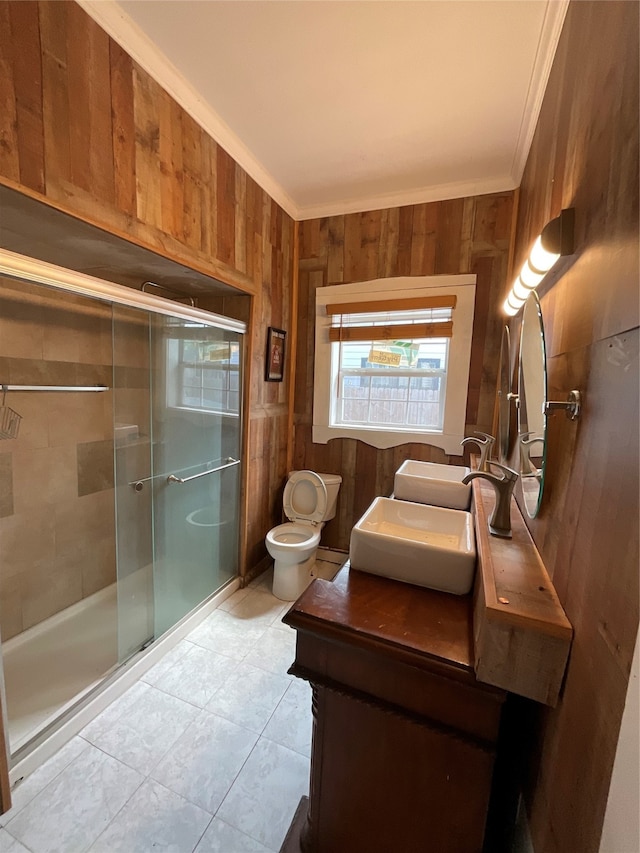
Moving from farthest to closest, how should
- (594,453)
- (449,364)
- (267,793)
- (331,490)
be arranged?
(331,490)
(449,364)
(267,793)
(594,453)

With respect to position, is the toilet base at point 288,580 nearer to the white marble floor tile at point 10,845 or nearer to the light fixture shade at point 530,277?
the white marble floor tile at point 10,845

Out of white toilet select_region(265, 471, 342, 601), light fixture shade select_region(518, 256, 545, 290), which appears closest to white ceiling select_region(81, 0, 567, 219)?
light fixture shade select_region(518, 256, 545, 290)

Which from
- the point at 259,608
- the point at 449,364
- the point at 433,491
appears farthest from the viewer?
the point at 449,364

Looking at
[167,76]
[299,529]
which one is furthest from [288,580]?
[167,76]

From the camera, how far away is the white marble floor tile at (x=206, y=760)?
1250 millimetres

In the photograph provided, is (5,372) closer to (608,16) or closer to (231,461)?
(231,461)

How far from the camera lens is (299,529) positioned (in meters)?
2.54

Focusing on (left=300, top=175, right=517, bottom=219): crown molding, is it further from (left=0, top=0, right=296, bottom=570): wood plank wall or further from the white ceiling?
(left=0, top=0, right=296, bottom=570): wood plank wall

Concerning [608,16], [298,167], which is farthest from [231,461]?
[608,16]

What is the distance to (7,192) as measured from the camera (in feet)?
3.51

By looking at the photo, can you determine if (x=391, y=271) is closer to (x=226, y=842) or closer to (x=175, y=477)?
(x=175, y=477)

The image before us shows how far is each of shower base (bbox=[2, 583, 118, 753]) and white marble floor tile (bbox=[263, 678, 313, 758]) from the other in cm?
83

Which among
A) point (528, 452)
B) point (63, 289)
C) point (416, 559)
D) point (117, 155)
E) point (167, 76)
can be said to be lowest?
point (416, 559)

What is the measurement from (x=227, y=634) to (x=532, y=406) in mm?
1968
